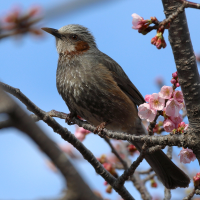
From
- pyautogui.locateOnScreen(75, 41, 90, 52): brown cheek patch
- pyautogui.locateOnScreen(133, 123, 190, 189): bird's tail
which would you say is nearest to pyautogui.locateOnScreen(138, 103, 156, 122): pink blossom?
pyautogui.locateOnScreen(133, 123, 190, 189): bird's tail

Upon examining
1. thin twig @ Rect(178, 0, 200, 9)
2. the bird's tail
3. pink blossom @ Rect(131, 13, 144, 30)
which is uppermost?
pink blossom @ Rect(131, 13, 144, 30)

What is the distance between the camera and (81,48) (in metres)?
4.89

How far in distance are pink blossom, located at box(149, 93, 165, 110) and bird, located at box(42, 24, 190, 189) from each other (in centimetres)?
133

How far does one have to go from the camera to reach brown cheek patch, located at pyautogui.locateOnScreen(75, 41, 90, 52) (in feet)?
16.0

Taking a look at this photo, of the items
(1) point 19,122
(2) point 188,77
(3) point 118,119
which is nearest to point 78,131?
(3) point 118,119

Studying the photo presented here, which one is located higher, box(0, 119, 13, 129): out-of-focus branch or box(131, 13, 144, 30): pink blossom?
box(131, 13, 144, 30): pink blossom

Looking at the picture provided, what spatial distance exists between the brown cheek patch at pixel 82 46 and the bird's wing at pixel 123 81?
0.34 m

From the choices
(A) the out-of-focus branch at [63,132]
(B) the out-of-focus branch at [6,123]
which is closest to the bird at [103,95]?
(A) the out-of-focus branch at [63,132]

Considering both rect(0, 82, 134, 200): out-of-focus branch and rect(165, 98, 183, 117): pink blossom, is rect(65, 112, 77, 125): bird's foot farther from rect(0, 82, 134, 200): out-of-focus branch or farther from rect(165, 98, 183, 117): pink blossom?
rect(165, 98, 183, 117): pink blossom

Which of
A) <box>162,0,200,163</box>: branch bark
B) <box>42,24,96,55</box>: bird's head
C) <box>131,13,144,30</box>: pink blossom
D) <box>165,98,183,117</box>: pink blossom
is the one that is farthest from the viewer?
<box>42,24,96,55</box>: bird's head

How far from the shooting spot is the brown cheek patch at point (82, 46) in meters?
4.88

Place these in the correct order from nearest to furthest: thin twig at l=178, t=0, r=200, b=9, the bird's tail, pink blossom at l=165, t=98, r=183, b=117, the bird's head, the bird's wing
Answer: thin twig at l=178, t=0, r=200, b=9 < pink blossom at l=165, t=98, r=183, b=117 < the bird's tail < the bird's wing < the bird's head

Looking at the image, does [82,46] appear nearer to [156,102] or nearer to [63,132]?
[63,132]

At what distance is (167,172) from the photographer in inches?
158
